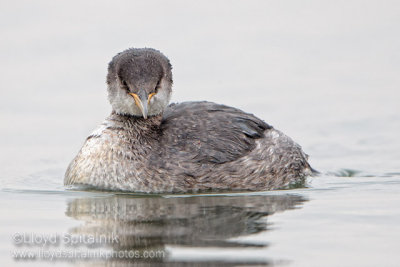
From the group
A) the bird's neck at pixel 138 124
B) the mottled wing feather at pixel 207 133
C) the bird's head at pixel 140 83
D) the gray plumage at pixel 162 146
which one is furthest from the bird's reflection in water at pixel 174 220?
the bird's head at pixel 140 83

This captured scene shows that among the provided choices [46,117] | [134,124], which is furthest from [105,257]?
[46,117]

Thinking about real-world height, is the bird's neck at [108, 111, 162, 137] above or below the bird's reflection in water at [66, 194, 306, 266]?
above

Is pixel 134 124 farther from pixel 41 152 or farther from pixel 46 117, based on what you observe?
pixel 46 117

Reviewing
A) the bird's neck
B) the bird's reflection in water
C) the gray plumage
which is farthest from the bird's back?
the bird's reflection in water

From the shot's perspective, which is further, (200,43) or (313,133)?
(200,43)

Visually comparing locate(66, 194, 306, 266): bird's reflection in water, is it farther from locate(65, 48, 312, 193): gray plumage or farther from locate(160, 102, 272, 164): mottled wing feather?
locate(160, 102, 272, 164): mottled wing feather

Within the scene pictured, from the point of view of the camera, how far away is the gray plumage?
41.6ft

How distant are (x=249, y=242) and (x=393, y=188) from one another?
391 centimetres

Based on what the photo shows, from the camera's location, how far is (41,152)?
15750 millimetres

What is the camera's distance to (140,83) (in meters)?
12.5

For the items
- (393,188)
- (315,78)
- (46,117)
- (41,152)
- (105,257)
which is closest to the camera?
(105,257)

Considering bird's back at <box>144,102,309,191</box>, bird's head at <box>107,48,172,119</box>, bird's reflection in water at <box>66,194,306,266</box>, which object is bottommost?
bird's reflection in water at <box>66,194,306,266</box>

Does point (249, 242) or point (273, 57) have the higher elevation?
point (273, 57)

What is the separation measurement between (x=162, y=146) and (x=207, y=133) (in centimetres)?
64
